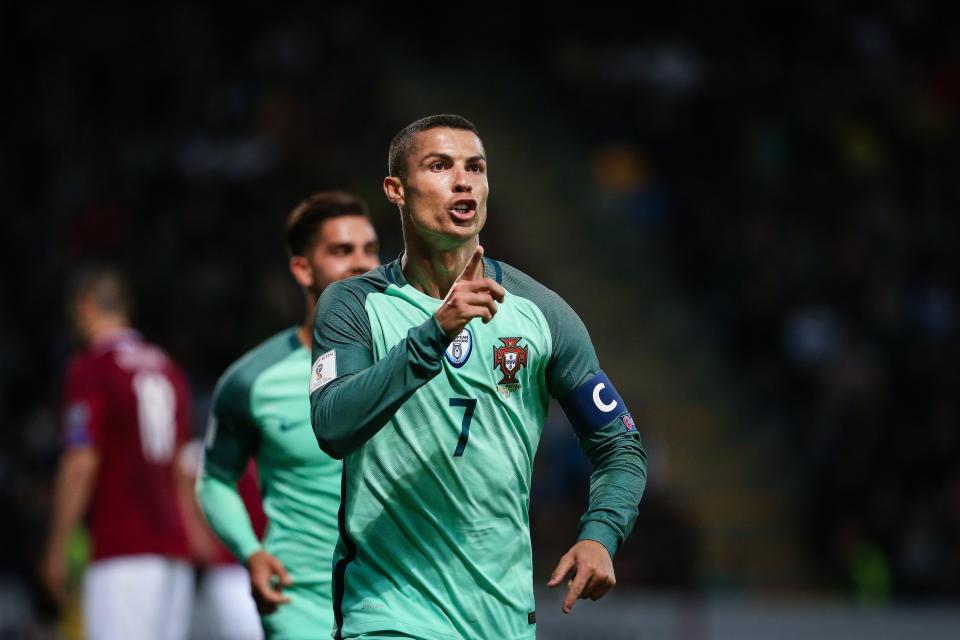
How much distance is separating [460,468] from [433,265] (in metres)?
0.60

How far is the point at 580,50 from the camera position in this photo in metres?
18.2

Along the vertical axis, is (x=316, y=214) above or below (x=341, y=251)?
above

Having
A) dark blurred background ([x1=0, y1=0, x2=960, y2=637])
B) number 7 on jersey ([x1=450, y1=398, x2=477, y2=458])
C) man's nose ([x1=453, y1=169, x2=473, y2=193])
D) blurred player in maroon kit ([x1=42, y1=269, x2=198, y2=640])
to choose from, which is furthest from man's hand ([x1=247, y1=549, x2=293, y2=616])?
A: dark blurred background ([x1=0, y1=0, x2=960, y2=637])

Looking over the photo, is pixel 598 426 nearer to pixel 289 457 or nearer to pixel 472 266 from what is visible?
pixel 472 266

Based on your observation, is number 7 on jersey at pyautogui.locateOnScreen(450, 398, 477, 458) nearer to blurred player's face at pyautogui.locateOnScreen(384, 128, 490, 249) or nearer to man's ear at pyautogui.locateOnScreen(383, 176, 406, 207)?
blurred player's face at pyautogui.locateOnScreen(384, 128, 490, 249)

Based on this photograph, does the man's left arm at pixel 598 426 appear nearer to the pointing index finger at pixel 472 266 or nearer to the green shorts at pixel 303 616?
the pointing index finger at pixel 472 266

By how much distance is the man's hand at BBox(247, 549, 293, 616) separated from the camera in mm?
5215

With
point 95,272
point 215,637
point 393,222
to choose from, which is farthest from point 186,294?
point 95,272

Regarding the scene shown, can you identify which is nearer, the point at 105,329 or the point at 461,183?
the point at 461,183

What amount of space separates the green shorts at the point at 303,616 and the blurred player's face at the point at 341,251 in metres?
1.18

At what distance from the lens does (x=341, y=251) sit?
5.77m

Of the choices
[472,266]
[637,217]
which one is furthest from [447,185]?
[637,217]

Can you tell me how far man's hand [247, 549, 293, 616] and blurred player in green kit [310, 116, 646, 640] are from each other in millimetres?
1042

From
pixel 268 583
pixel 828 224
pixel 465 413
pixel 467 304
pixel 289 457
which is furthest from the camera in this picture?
pixel 828 224
